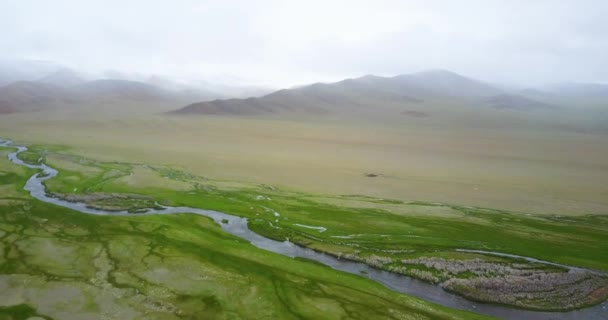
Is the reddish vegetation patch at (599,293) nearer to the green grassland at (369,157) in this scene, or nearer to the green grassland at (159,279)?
the green grassland at (159,279)

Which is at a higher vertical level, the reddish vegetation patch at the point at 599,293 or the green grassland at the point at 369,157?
the green grassland at the point at 369,157

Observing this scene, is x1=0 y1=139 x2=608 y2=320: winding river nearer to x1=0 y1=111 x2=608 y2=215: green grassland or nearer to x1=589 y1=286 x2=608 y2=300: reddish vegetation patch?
x1=589 y1=286 x2=608 y2=300: reddish vegetation patch

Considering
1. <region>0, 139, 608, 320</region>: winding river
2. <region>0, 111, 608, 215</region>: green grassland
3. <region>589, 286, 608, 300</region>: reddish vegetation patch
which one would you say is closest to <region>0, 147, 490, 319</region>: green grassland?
<region>0, 139, 608, 320</region>: winding river

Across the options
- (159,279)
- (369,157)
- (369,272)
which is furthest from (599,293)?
(369,157)

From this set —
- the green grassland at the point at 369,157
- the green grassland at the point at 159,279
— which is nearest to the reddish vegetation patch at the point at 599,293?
the green grassland at the point at 159,279

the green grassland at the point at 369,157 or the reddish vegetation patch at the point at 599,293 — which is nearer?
the reddish vegetation patch at the point at 599,293

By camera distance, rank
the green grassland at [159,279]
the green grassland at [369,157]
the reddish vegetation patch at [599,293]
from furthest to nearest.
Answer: the green grassland at [369,157] < the reddish vegetation patch at [599,293] < the green grassland at [159,279]

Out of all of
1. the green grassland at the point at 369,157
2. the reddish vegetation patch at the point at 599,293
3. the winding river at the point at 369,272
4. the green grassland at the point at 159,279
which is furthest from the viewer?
the green grassland at the point at 369,157

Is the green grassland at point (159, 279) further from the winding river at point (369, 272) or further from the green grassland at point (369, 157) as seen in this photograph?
the green grassland at point (369, 157)
